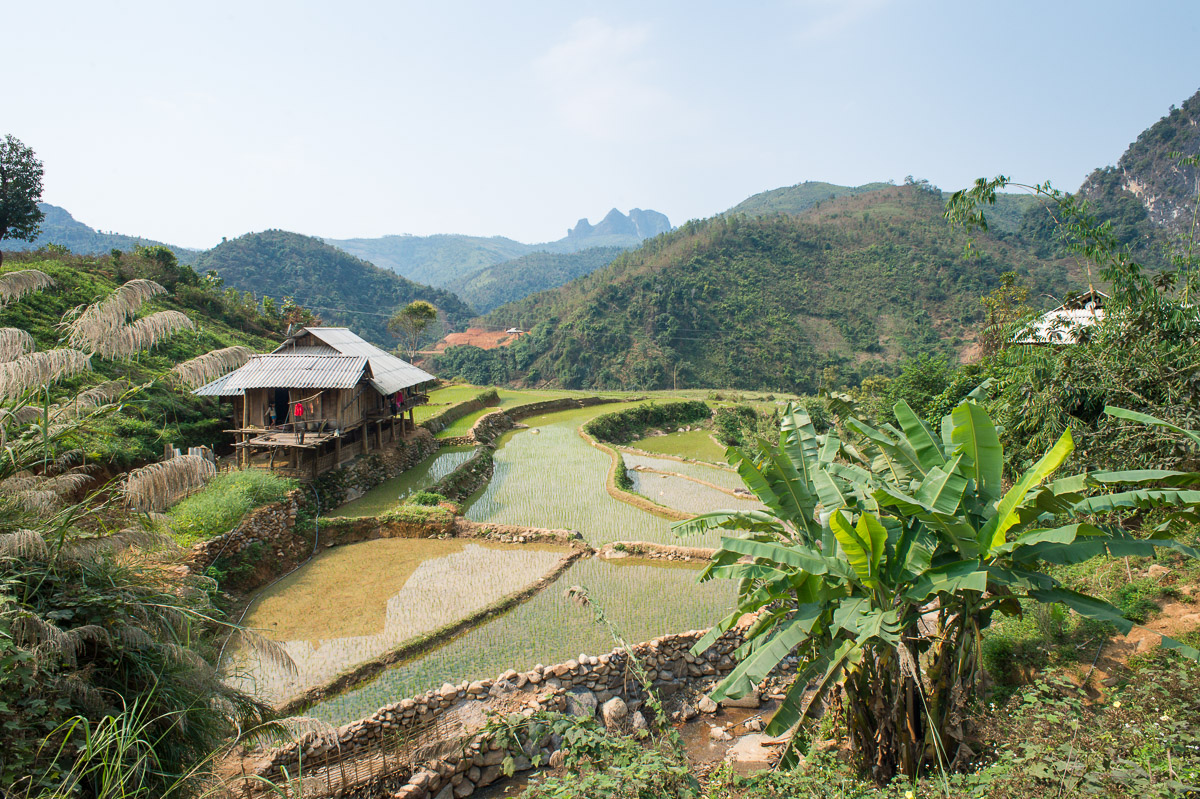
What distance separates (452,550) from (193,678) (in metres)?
8.36

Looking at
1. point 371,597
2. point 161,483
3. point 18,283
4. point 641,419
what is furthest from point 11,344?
point 641,419

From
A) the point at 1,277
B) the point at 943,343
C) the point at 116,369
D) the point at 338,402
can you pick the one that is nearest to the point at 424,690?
the point at 1,277

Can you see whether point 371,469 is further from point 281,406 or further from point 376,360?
point 376,360

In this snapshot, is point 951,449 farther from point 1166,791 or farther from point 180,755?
point 180,755

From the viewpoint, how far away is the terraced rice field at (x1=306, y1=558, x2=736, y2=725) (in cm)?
753

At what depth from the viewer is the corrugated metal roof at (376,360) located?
16688mm

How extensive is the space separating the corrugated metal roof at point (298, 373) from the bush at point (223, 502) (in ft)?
9.64

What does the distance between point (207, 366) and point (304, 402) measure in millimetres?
11536

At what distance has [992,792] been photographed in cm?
349

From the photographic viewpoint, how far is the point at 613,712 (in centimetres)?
701

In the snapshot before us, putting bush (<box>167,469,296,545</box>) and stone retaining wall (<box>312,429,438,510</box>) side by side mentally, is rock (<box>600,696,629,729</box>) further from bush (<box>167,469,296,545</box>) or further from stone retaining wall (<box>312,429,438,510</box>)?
stone retaining wall (<box>312,429,438,510</box>)

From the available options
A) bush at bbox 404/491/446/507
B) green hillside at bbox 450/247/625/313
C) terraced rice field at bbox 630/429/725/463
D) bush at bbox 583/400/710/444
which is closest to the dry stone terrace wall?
bush at bbox 404/491/446/507

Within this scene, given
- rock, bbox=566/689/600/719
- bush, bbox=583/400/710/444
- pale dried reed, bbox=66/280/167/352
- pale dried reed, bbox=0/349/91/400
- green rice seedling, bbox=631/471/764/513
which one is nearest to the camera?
pale dried reed, bbox=0/349/91/400

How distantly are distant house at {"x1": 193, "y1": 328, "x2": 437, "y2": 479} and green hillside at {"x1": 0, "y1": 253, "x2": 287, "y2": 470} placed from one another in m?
1.04
